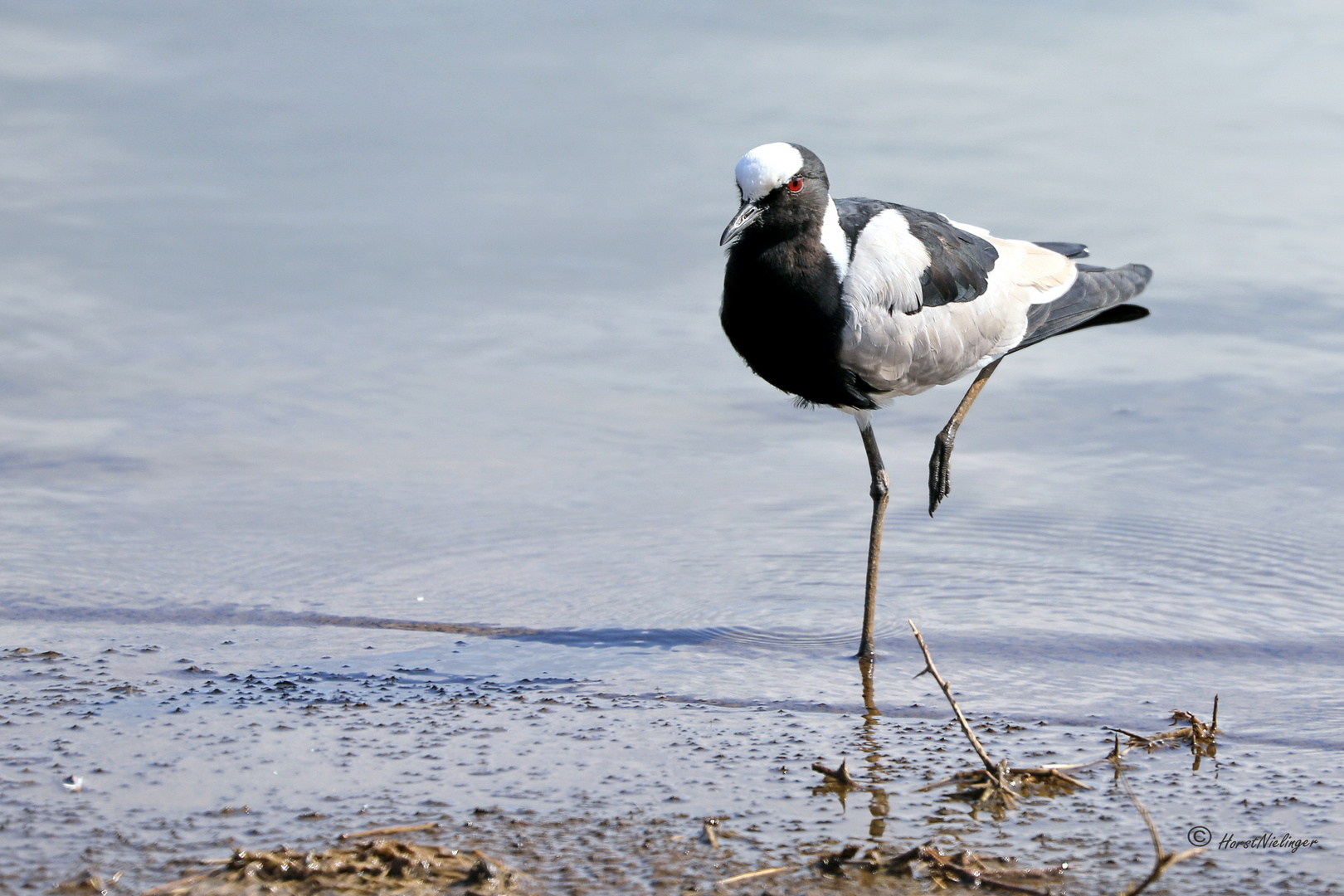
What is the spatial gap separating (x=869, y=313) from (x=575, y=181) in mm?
4474

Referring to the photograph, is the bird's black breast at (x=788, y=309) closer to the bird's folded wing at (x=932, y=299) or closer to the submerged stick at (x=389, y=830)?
the bird's folded wing at (x=932, y=299)

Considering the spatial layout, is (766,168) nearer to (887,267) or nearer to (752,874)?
(887,267)

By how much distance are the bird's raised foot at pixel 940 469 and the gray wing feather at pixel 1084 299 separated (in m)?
0.52

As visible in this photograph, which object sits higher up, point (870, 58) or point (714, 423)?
point (870, 58)

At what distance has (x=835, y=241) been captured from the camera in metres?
5.67

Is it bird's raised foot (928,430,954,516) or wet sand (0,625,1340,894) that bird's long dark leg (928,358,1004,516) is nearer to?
bird's raised foot (928,430,954,516)

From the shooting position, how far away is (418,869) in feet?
11.2

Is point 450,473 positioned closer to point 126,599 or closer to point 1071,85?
point 126,599

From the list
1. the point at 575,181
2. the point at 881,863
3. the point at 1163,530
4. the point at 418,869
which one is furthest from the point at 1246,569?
the point at 575,181

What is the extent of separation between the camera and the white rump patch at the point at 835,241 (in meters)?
5.62

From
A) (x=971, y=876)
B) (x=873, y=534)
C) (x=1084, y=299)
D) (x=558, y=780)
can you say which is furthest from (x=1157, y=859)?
(x=1084, y=299)

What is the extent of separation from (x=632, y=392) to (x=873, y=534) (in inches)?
93.9

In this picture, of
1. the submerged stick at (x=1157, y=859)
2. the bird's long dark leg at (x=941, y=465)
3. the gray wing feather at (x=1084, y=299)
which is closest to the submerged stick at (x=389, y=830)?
the submerged stick at (x=1157, y=859)

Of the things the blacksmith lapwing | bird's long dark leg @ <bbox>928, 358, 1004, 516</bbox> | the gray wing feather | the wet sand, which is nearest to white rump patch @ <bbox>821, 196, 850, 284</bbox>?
the blacksmith lapwing
